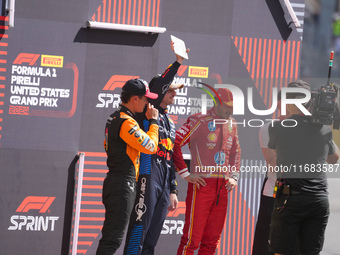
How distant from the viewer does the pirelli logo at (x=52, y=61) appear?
4719 mm

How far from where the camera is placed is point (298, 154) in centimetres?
373

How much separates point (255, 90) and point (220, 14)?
29.6 inches

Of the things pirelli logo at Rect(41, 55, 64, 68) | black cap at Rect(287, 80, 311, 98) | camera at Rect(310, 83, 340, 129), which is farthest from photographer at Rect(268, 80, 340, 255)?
pirelli logo at Rect(41, 55, 64, 68)

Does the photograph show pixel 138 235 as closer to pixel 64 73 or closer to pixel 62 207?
pixel 62 207

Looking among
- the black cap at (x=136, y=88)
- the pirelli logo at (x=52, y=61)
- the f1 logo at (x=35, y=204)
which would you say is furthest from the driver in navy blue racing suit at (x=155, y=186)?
the f1 logo at (x=35, y=204)

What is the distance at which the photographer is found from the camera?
143 inches

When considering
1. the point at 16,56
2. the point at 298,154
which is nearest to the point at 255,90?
the point at 298,154

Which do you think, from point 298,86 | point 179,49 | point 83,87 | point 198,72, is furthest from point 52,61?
point 298,86

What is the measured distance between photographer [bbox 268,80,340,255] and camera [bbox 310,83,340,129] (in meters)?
0.05

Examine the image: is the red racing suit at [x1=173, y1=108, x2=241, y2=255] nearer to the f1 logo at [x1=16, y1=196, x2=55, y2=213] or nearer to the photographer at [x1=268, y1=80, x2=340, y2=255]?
the photographer at [x1=268, y1=80, x2=340, y2=255]

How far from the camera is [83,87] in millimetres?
4789

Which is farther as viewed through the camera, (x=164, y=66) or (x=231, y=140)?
(x=164, y=66)

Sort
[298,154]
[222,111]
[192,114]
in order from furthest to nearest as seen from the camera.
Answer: [192,114] → [222,111] → [298,154]

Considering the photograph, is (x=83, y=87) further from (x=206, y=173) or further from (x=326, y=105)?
(x=326, y=105)
